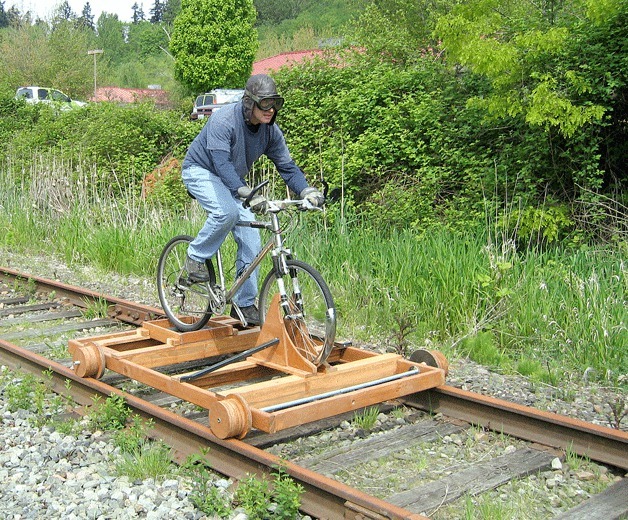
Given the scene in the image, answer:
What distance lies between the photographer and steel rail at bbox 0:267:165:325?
332 inches

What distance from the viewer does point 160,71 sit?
84.5 m

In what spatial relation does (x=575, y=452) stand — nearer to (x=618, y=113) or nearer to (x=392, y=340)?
(x=392, y=340)

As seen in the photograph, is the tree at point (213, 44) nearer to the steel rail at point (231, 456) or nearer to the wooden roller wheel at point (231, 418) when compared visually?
the steel rail at point (231, 456)

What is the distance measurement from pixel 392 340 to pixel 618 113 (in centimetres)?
569

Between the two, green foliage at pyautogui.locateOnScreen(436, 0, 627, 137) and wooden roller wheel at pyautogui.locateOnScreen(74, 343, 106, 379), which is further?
green foliage at pyautogui.locateOnScreen(436, 0, 627, 137)

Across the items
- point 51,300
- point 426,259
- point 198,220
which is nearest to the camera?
point 426,259

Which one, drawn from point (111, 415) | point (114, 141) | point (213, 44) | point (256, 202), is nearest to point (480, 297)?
point (256, 202)

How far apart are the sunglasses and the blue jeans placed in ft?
2.76

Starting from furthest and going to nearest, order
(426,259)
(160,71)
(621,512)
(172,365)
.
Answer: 1. (160,71)
2. (426,259)
3. (172,365)
4. (621,512)

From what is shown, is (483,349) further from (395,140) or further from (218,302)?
(395,140)

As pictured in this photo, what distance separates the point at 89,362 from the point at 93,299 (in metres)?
3.42

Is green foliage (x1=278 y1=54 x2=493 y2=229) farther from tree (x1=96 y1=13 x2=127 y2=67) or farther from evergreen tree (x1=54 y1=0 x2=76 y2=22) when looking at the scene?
tree (x1=96 y1=13 x2=127 y2=67)

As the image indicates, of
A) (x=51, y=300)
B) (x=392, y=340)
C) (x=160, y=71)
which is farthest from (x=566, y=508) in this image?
(x=160, y=71)

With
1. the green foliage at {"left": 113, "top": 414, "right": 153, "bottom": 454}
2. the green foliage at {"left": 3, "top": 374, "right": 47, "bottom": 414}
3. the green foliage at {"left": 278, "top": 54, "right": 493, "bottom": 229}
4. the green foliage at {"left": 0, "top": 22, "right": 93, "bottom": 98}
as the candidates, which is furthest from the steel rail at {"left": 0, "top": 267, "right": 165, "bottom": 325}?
the green foliage at {"left": 0, "top": 22, "right": 93, "bottom": 98}
